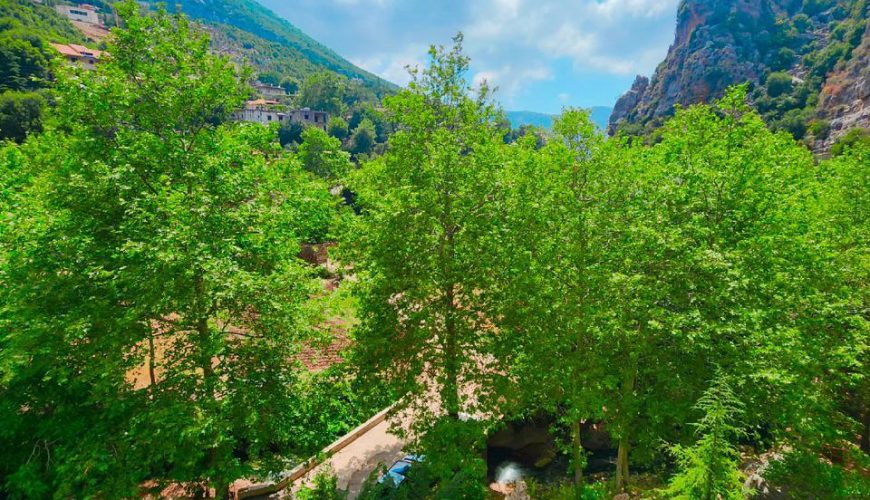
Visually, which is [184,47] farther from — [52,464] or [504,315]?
[504,315]

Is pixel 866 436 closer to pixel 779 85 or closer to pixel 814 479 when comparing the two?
pixel 814 479

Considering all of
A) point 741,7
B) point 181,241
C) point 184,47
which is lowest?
point 181,241

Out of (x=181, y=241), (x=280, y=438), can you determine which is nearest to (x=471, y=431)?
(x=280, y=438)

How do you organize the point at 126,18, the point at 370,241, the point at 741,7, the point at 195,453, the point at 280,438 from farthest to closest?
1. the point at 741,7
2. the point at 370,241
3. the point at 126,18
4. the point at 280,438
5. the point at 195,453

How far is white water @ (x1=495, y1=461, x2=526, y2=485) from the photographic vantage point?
19.2 metres

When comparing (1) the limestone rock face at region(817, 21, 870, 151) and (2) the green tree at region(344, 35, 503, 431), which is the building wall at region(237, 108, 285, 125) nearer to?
(2) the green tree at region(344, 35, 503, 431)

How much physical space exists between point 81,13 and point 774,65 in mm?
252033

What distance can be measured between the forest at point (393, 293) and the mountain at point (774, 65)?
76.6 meters

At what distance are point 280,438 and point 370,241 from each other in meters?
5.40

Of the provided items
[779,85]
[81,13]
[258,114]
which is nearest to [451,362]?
[779,85]

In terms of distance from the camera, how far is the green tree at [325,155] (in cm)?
5196

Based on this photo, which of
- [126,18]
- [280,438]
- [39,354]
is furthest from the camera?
[126,18]

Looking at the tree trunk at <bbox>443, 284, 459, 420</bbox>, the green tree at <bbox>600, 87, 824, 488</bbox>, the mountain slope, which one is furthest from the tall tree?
the mountain slope

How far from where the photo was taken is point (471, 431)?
35.7 feet
